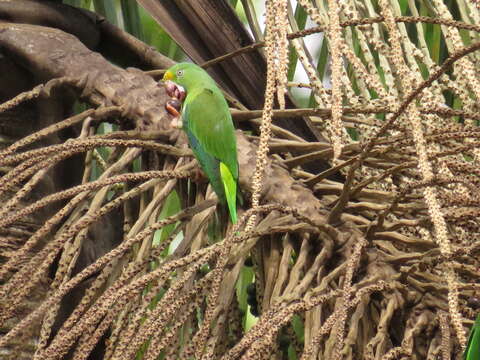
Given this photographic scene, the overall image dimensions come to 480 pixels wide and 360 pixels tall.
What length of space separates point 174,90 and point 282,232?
482mm

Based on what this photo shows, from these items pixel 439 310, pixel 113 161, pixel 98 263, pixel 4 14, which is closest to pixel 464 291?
pixel 439 310

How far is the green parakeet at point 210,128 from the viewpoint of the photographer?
1.29 meters

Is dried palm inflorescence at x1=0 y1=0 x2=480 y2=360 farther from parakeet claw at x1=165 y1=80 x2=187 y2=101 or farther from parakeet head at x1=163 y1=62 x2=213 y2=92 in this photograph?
parakeet head at x1=163 y1=62 x2=213 y2=92

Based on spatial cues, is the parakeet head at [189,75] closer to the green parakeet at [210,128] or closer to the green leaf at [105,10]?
the green parakeet at [210,128]

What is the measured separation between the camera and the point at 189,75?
171 cm

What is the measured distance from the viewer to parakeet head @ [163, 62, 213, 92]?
1653 mm

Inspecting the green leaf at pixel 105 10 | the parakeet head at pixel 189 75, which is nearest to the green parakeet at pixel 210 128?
the parakeet head at pixel 189 75

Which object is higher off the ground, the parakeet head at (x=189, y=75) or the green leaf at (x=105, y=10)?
the green leaf at (x=105, y=10)

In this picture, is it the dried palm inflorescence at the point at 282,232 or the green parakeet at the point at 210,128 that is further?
the green parakeet at the point at 210,128

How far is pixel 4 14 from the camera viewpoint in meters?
1.53

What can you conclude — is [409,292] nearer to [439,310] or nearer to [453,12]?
[439,310]

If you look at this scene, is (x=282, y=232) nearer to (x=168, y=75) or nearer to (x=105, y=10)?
(x=168, y=75)

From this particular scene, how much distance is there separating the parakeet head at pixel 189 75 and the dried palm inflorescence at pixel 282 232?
19 cm

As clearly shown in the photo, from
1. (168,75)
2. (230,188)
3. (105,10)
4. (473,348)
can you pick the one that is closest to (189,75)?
(168,75)
